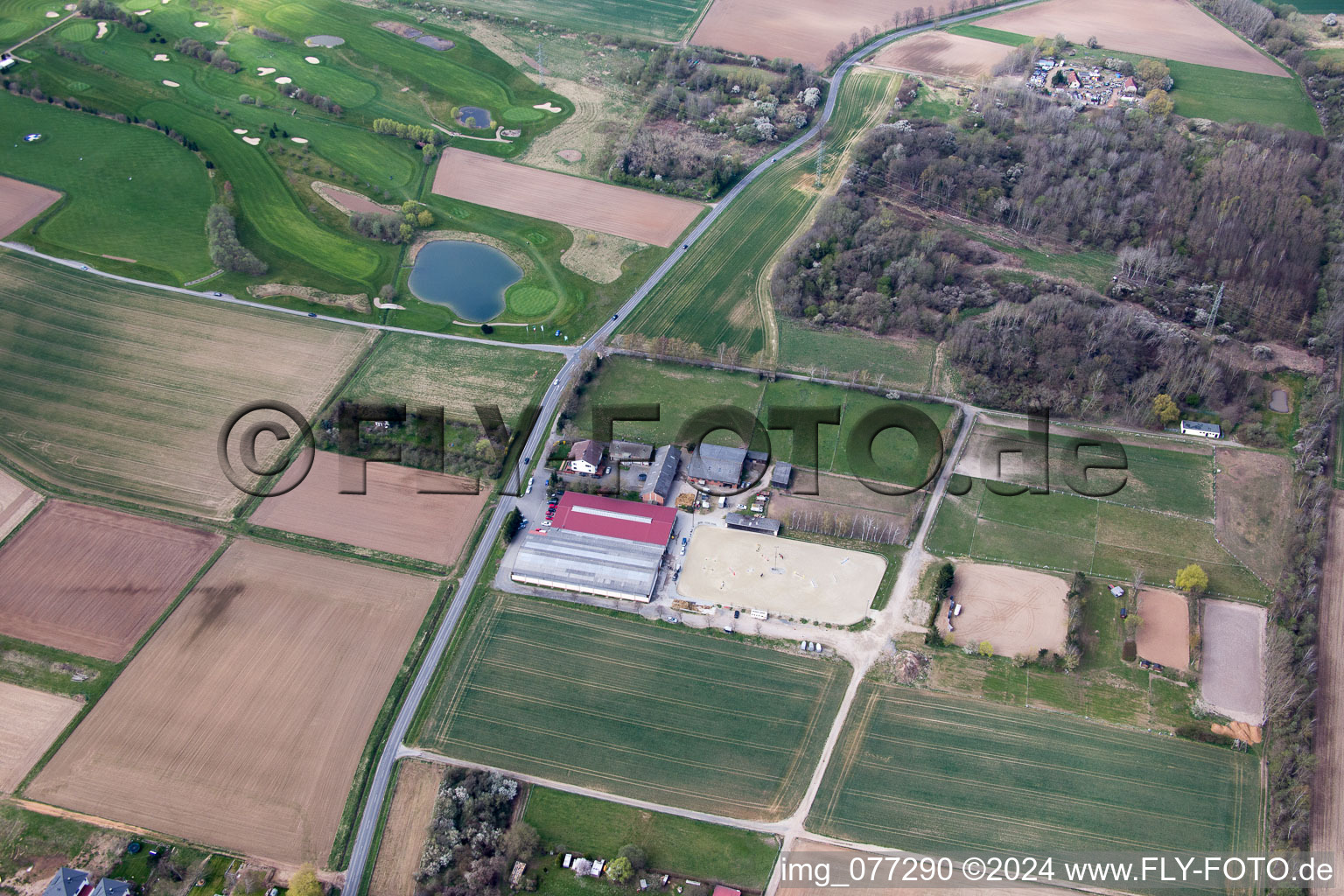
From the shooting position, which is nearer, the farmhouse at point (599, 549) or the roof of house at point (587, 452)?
the farmhouse at point (599, 549)

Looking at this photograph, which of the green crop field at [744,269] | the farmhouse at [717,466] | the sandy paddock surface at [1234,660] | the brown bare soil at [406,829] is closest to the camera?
the brown bare soil at [406,829]

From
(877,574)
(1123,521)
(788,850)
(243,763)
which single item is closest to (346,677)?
(243,763)

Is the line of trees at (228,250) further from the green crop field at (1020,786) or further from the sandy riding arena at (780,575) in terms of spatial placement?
the green crop field at (1020,786)

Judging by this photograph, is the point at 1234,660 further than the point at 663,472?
No

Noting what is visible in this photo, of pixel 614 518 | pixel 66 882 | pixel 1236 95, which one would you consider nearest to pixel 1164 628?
pixel 614 518

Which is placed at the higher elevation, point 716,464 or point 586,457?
point 716,464

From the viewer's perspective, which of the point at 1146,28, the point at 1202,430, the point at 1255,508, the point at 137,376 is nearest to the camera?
the point at 1255,508

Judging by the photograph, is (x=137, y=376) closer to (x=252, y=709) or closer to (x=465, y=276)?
(x=465, y=276)

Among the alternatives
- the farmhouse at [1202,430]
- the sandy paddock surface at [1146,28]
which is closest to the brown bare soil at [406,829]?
the farmhouse at [1202,430]
